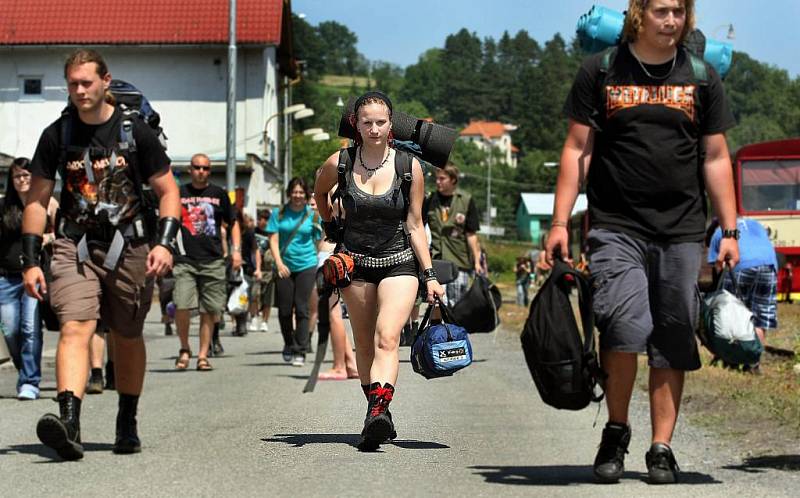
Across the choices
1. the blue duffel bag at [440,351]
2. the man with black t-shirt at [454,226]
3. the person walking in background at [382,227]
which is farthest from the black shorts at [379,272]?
the man with black t-shirt at [454,226]

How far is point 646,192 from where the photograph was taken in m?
6.55

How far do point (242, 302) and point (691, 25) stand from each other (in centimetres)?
1304

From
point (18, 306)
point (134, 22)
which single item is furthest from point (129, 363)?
point (134, 22)

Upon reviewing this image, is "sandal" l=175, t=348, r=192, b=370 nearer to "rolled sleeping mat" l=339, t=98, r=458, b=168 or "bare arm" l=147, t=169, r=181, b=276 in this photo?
"rolled sleeping mat" l=339, t=98, r=458, b=168

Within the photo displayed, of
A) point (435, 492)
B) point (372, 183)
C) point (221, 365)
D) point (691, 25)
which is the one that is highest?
point (691, 25)

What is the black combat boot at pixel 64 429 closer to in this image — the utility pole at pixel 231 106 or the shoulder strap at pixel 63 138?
→ the shoulder strap at pixel 63 138

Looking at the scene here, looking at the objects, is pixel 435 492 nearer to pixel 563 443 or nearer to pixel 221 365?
pixel 563 443

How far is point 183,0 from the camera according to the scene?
48094 mm

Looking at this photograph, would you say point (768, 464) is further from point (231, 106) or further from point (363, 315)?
point (231, 106)

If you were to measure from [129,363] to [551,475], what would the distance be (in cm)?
238

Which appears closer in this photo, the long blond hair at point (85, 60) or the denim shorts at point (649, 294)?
the denim shorts at point (649, 294)

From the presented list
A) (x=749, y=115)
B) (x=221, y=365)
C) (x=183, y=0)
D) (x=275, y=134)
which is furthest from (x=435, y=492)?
(x=749, y=115)

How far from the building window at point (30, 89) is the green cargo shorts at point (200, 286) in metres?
37.0

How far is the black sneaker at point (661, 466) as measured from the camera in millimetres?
6492
